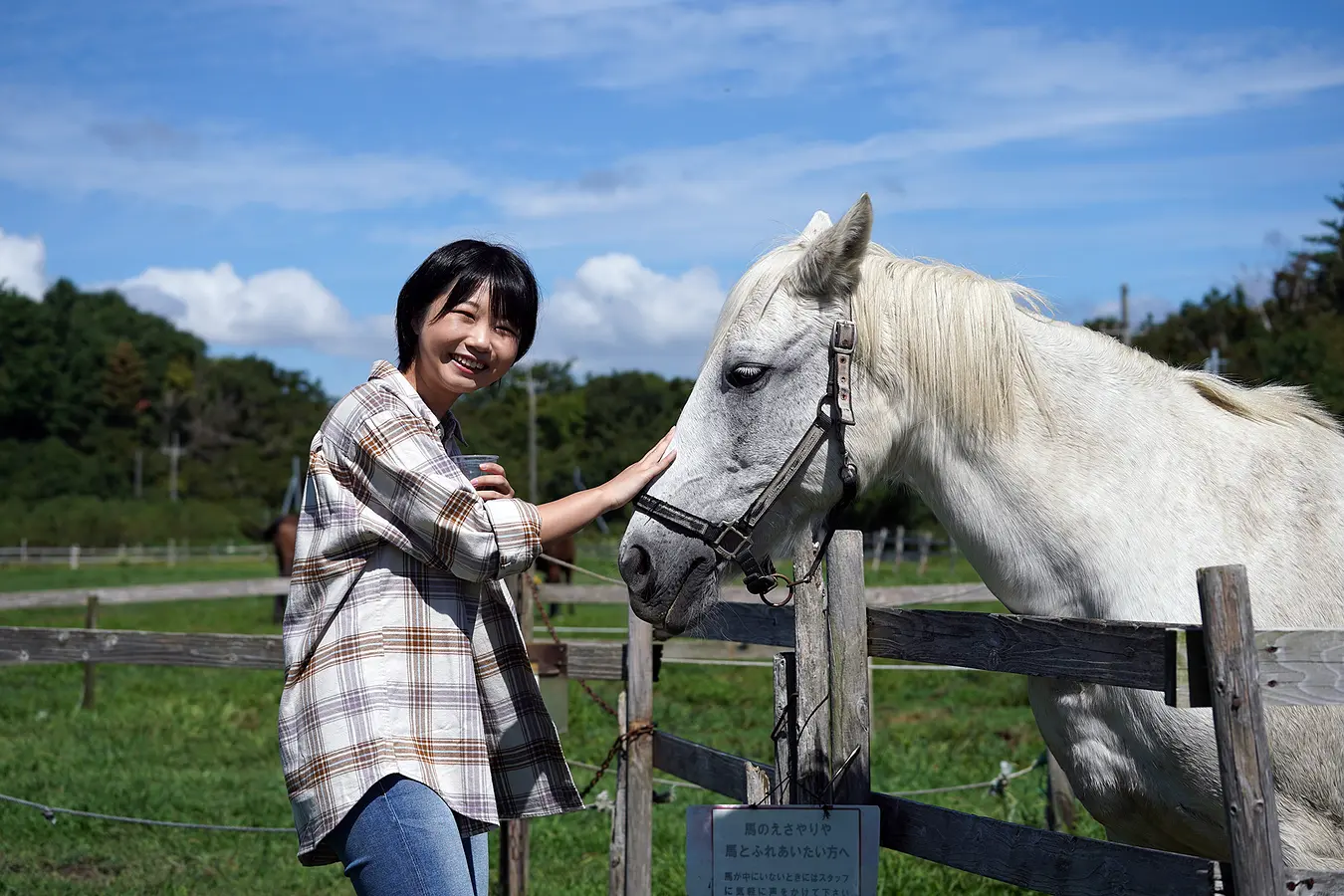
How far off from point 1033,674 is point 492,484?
1.26m

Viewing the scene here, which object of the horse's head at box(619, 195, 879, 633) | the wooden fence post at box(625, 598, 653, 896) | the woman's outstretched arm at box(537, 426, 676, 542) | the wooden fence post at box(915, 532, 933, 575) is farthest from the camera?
the wooden fence post at box(915, 532, 933, 575)

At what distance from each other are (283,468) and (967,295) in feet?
224

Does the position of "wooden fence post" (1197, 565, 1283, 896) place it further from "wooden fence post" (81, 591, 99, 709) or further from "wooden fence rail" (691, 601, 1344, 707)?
"wooden fence post" (81, 591, 99, 709)

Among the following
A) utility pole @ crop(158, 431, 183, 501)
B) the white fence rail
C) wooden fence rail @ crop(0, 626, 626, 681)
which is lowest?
the white fence rail

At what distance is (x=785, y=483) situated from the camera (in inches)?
108

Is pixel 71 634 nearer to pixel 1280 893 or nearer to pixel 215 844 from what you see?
pixel 215 844

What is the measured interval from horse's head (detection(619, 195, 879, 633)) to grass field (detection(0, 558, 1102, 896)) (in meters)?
2.86

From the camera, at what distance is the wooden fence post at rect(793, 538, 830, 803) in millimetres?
3092

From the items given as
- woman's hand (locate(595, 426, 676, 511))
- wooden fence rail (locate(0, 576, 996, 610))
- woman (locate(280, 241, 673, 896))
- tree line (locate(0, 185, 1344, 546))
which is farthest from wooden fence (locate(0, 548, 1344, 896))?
tree line (locate(0, 185, 1344, 546))

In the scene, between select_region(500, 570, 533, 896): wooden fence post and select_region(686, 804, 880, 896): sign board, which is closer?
select_region(686, 804, 880, 896): sign board

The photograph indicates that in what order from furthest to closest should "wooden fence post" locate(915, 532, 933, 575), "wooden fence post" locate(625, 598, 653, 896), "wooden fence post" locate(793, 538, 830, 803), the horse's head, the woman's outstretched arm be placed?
"wooden fence post" locate(915, 532, 933, 575) < "wooden fence post" locate(625, 598, 653, 896) < "wooden fence post" locate(793, 538, 830, 803) < the horse's head < the woman's outstretched arm

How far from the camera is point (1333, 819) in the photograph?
2379 millimetres

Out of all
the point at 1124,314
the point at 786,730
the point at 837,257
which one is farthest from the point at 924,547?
the point at 837,257

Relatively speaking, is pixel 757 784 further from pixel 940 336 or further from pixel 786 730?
pixel 940 336
